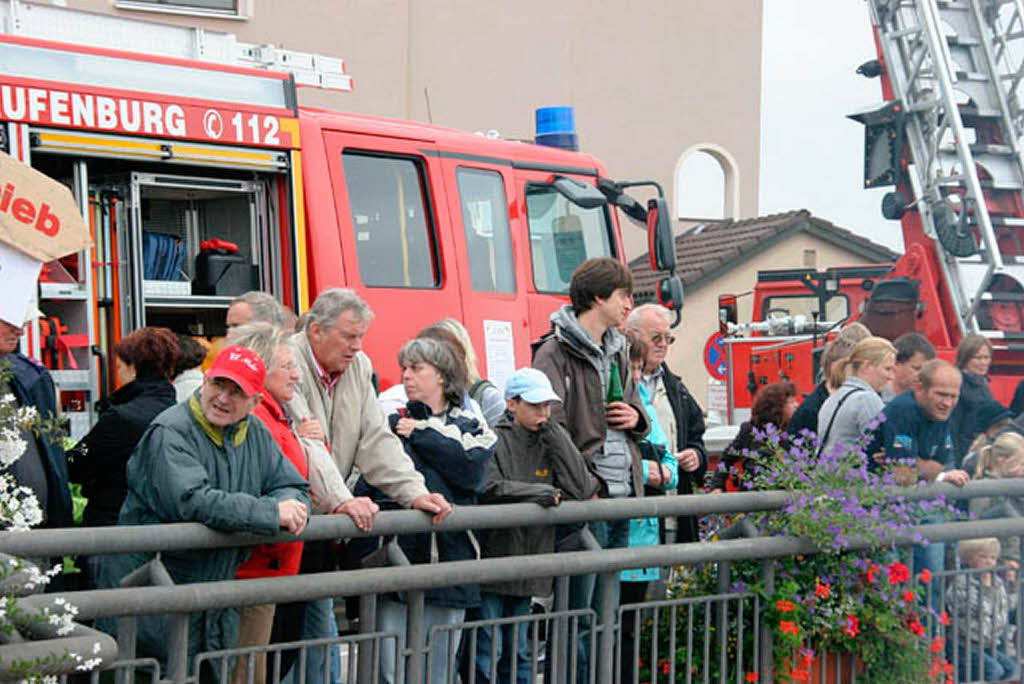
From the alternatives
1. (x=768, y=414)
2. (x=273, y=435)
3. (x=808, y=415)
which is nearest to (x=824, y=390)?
(x=808, y=415)

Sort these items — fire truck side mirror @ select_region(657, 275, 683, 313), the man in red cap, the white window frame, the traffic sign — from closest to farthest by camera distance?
the man in red cap, fire truck side mirror @ select_region(657, 275, 683, 313), the white window frame, the traffic sign

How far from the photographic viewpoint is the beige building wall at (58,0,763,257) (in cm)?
1969

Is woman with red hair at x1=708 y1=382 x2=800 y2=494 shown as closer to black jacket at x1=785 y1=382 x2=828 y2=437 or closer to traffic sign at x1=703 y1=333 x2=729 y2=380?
black jacket at x1=785 y1=382 x2=828 y2=437

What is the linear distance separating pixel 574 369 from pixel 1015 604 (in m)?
2.16

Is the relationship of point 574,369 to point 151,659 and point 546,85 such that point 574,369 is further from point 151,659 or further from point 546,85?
point 546,85

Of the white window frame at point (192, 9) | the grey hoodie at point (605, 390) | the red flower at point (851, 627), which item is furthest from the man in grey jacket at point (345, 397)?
the white window frame at point (192, 9)

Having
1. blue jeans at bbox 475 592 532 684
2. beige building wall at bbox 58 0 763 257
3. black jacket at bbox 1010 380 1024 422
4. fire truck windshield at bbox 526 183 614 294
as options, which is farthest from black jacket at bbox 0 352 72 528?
beige building wall at bbox 58 0 763 257

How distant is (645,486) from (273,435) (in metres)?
2.25

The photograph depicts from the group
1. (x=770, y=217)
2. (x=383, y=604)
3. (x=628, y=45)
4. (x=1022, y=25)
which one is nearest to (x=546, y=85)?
(x=628, y=45)

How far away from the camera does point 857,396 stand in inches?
280

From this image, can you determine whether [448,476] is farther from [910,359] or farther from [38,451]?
[910,359]

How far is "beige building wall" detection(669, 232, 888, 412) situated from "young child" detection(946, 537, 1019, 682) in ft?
51.6

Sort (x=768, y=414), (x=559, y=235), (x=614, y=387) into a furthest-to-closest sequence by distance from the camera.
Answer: (x=559, y=235) < (x=768, y=414) < (x=614, y=387)

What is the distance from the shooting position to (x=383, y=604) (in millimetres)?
5195
